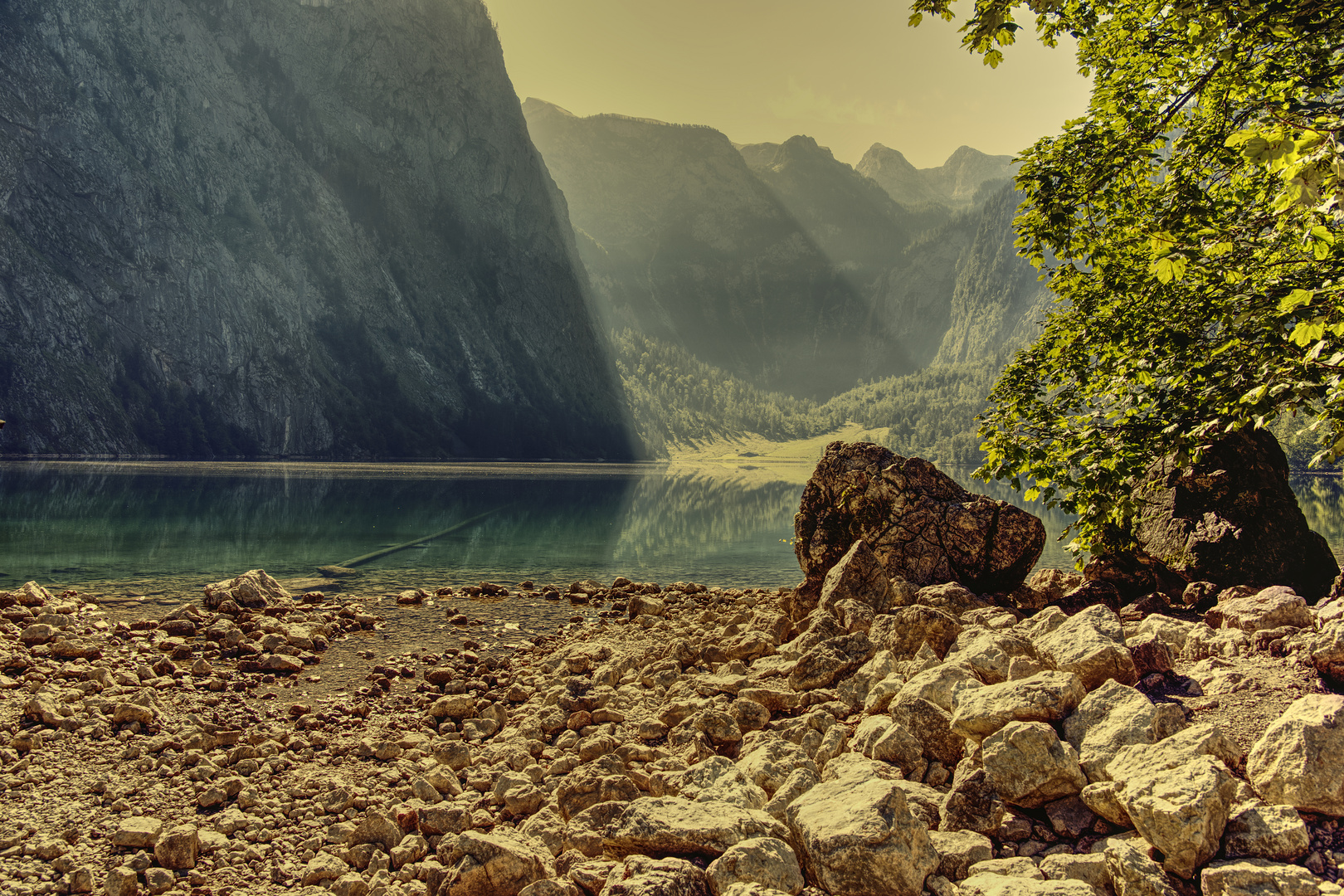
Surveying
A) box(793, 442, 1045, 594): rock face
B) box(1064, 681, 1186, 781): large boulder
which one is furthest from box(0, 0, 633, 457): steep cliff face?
box(1064, 681, 1186, 781): large boulder

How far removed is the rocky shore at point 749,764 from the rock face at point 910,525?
49.0 inches

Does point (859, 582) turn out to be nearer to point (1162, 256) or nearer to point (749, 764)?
point (749, 764)

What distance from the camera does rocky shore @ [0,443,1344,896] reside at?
178 inches

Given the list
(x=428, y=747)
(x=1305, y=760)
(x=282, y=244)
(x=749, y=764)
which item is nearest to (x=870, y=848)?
(x=749, y=764)

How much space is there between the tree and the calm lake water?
16.0 meters

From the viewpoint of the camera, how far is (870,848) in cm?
457

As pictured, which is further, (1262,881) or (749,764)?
(749,764)

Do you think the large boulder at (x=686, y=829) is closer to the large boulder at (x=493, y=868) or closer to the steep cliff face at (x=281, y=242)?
the large boulder at (x=493, y=868)

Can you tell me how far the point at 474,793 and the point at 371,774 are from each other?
1510 mm

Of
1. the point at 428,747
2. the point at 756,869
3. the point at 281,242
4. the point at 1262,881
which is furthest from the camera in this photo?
the point at 281,242

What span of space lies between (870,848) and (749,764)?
2.31m

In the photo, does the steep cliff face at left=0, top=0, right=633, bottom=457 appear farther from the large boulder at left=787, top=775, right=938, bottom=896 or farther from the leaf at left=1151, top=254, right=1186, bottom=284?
the leaf at left=1151, top=254, right=1186, bottom=284

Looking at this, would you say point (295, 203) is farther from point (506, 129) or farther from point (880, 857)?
point (880, 857)

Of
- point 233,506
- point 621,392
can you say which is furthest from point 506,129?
point 233,506
